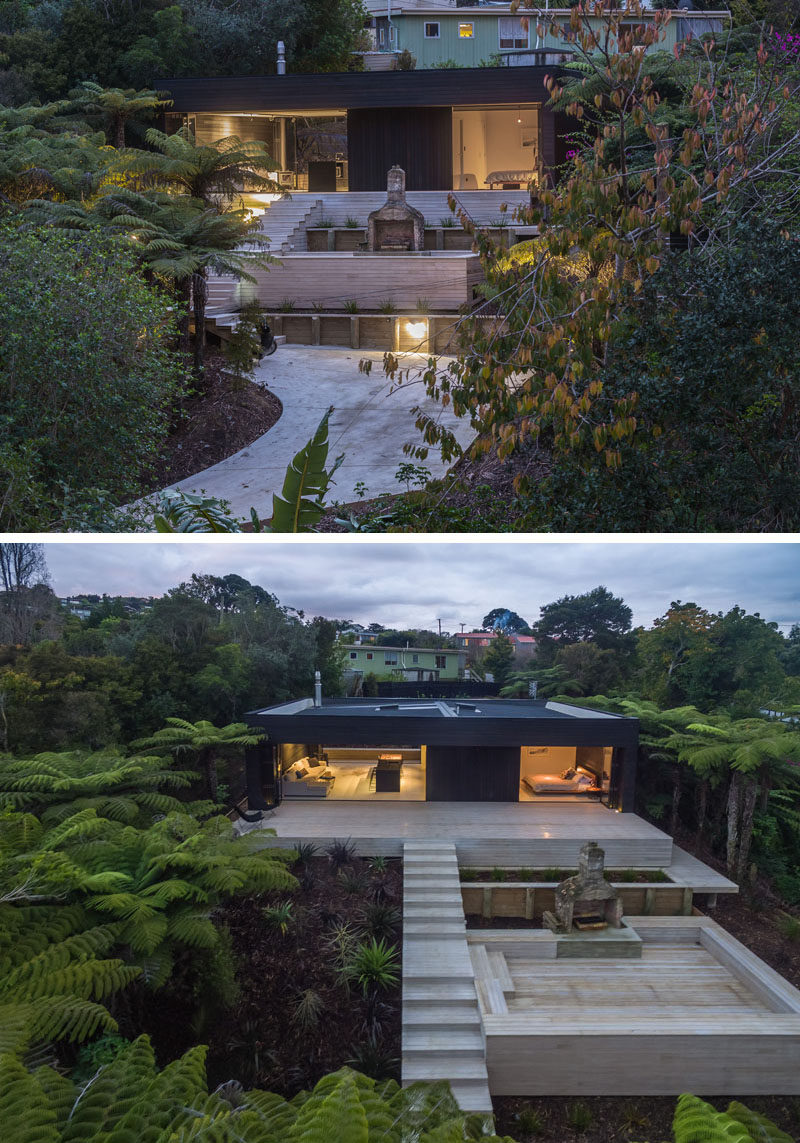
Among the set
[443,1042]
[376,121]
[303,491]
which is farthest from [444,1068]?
[376,121]

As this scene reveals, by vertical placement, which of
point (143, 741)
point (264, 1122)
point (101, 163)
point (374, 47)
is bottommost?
point (264, 1122)

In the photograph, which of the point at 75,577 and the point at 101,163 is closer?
the point at 75,577

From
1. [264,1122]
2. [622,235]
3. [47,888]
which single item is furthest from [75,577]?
[622,235]

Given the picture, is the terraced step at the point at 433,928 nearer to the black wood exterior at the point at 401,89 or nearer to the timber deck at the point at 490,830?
the timber deck at the point at 490,830

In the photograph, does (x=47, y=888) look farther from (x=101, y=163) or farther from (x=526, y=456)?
(x=101, y=163)

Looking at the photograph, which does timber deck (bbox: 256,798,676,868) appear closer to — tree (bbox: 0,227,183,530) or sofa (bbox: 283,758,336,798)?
sofa (bbox: 283,758,336,798)

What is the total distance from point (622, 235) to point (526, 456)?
1.88m

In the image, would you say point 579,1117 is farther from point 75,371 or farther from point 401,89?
point 401,89

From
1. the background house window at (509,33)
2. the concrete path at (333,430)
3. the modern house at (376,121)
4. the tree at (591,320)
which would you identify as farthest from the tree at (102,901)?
the background house window at (509,33)

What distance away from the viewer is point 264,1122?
55.2 inches

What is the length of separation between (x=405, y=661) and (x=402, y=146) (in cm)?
1378

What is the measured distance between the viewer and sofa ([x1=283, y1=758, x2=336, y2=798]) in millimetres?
1860

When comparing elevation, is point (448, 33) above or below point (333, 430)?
above

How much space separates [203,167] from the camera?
36.6 feet
